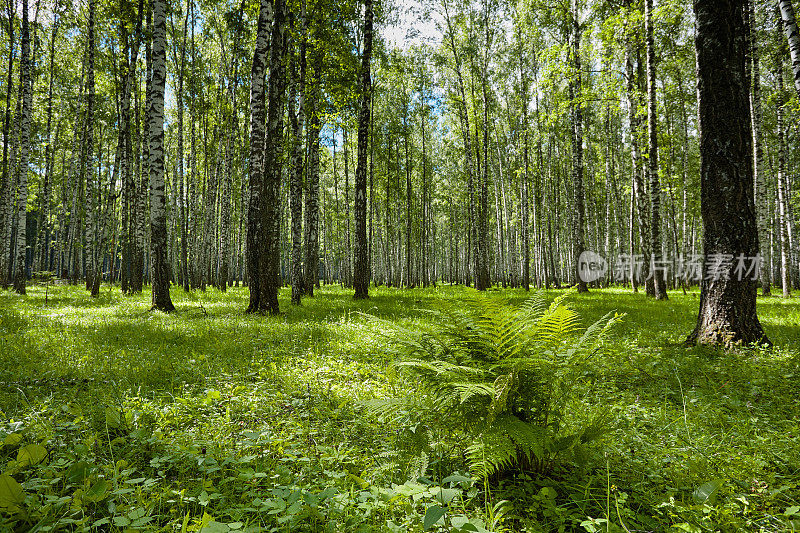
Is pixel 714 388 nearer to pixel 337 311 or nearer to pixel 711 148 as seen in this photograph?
pixel 711 148

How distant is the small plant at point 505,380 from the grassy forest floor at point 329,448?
17 centimetres

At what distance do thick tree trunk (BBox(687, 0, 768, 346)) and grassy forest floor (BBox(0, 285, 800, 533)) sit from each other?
626mm

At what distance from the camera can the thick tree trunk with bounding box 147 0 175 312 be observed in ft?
31.5

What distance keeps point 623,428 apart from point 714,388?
5.97ft

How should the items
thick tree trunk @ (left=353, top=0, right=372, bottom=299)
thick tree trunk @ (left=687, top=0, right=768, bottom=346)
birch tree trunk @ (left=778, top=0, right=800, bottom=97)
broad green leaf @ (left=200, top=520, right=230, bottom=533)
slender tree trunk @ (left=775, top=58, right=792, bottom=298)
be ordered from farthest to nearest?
slender tree trunk @ (left=775, top=58, right=792, bottom=298), thick tree trunk @ (left=353, top=0, right=372, bottom=299), birch tree trunk @ (left=778, top=0, right=800, bottom=97), thick tree trunk @ (left=687, top=0, right=768, bottom=346), broad green leaf @ (left=200, top=520, right=230, bottom=533)

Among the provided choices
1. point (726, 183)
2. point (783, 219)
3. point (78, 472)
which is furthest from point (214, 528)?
point (783, 219)

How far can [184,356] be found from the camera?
506cm

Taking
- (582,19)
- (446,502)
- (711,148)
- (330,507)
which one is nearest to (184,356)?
(330,507)

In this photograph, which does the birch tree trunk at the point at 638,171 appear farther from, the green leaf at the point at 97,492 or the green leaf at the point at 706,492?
the green leaf at the point at 97,492

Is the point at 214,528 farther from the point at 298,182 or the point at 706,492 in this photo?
the point at 298,182

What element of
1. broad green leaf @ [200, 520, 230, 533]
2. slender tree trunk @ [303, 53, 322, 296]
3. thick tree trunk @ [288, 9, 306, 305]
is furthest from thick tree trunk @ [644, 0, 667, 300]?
broad green leaf @ [200, 520, 230, 533]

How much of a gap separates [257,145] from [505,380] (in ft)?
30.6

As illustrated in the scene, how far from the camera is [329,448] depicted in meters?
2.62

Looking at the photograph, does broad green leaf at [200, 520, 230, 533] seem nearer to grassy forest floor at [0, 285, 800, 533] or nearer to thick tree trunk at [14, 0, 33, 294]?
grassy forest floor at [0, 285, 800, 533]
